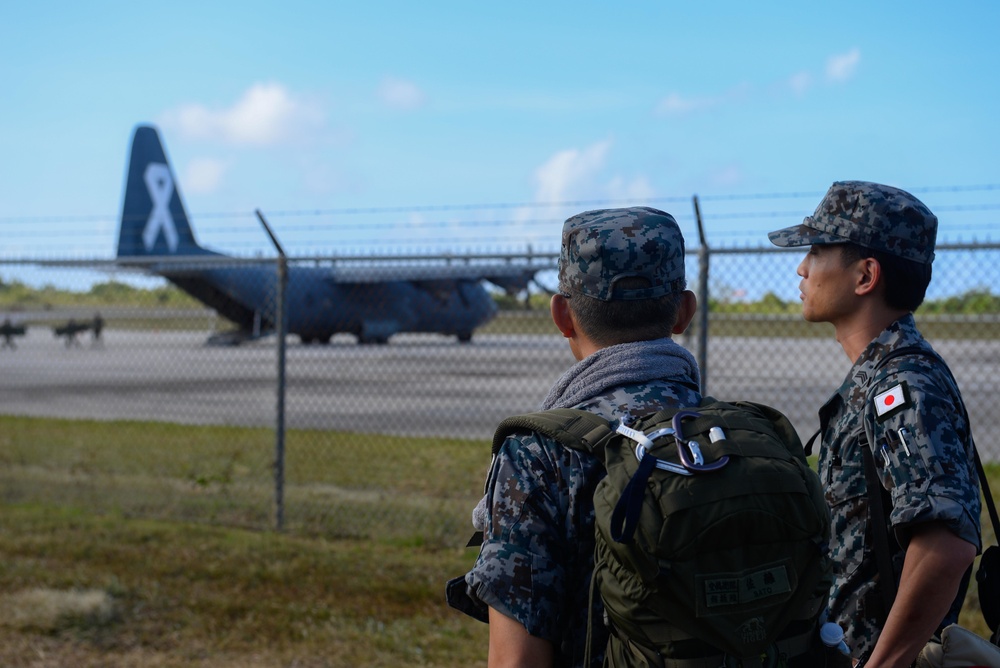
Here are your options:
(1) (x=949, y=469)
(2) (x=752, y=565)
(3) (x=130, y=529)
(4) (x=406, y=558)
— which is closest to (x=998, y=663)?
(1) (x=949, y=469)

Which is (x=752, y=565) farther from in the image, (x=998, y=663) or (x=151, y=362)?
(x=151, y=362)

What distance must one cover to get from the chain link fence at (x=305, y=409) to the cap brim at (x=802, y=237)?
9.62 ft

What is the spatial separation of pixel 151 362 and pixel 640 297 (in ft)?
38.0

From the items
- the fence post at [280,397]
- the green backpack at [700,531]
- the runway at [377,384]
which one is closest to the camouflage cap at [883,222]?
the green backpack at [700,531]

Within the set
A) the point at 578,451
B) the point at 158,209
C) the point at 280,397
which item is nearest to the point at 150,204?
the point at 158,209

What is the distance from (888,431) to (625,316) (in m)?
0.78

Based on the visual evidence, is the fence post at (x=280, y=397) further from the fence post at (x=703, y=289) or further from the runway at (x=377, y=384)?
the fence post at (x=703, y=289)

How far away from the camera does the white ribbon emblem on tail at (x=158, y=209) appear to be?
29234 millimetres

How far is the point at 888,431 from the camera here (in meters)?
2.08

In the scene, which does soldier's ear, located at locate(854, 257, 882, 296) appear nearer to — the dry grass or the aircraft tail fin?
the dry grass

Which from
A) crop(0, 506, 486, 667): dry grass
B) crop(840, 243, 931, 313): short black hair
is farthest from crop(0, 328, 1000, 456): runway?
crop(840, 243, 931, 313): short black hair

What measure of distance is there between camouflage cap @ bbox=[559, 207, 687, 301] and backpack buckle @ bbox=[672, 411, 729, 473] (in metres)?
0.28

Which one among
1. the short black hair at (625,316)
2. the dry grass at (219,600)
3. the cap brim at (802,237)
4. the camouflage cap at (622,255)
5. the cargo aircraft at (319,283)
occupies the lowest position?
the dry grass at (219,600)

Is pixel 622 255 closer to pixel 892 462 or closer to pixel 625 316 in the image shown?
pixel 625 316
